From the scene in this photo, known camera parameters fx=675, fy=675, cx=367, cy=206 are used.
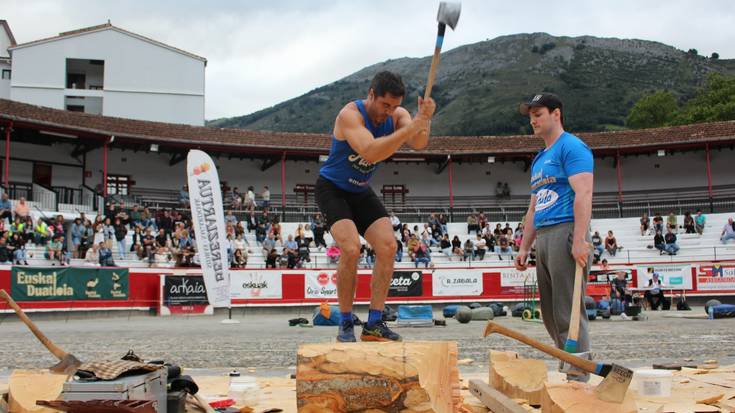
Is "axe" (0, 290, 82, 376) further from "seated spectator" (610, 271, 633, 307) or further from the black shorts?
"seated spectator" (610, 271, 633, 307)

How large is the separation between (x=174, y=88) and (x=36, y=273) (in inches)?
1170

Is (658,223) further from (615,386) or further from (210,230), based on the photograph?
(615,386)

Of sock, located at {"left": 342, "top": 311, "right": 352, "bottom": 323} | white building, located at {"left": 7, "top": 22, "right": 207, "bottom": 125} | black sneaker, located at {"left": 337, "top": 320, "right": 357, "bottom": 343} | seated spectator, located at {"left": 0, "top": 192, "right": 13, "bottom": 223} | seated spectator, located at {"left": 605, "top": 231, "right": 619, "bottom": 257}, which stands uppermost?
white building, located at {"left": 7, "top": 22, "right": 207, "bottom": 125}

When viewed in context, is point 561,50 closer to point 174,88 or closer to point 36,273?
point 174,88

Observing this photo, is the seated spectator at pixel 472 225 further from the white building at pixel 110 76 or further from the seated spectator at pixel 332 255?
the white building at pixel 110 76

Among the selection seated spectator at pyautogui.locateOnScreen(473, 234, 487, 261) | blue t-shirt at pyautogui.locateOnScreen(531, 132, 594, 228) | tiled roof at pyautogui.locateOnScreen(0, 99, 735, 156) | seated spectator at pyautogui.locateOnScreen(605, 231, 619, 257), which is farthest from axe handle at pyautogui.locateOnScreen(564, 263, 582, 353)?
tiled roof at pyautogui.locateOnScreen(0, 99, 735, 156)

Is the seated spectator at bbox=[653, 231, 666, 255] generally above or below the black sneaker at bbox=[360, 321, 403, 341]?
above

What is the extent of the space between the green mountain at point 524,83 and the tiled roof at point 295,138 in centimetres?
7802

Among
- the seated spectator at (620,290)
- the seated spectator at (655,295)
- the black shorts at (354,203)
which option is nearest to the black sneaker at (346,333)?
the black shorts at (354,203)

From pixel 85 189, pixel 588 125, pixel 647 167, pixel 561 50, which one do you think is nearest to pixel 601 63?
pixel 561 50

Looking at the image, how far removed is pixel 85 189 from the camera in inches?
1162

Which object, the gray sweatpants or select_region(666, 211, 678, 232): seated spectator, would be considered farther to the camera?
select_region(666, 211, 678, 232): seated spectator

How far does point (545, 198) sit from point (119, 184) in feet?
97.6

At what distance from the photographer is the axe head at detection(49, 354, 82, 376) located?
14.6 feet
